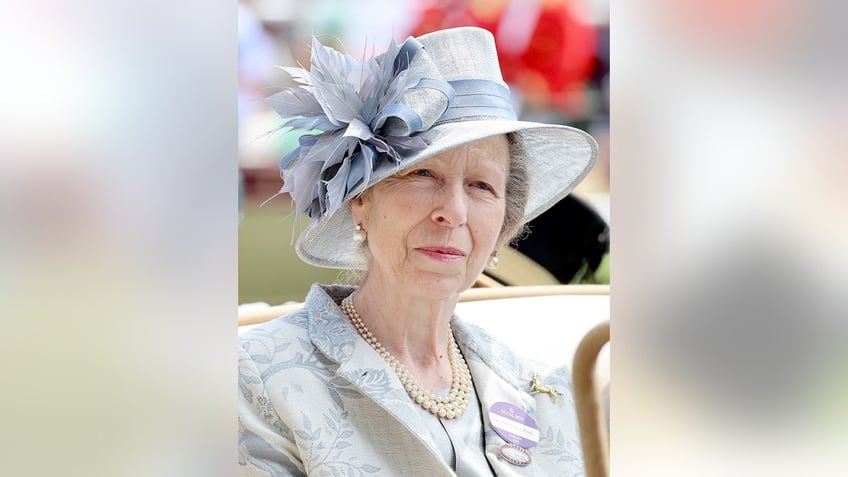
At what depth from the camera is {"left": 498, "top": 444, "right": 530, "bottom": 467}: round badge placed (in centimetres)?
119

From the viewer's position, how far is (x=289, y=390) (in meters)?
1.11

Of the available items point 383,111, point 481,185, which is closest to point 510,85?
point 481,185

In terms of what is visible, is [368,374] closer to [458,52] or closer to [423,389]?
[423,389]

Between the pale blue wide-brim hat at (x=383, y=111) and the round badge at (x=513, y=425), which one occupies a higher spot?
Result: the pale blue wide-brim hat at (x=383, y=111)

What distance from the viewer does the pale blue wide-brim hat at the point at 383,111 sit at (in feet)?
3.77

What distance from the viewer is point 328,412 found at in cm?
111

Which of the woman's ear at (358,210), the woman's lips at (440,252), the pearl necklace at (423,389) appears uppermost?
the woman's ear at (358,210)

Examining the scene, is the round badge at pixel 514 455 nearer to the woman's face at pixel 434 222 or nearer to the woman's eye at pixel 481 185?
the woman's face at pixel 434 222

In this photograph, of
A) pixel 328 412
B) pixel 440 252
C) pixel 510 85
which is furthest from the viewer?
pixel 510 85

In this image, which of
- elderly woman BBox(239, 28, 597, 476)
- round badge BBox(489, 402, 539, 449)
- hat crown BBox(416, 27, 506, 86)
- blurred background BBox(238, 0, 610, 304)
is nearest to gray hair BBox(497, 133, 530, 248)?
elderly woman BBox(239, 28, 597, 476)

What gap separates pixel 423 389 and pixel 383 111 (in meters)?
0.37

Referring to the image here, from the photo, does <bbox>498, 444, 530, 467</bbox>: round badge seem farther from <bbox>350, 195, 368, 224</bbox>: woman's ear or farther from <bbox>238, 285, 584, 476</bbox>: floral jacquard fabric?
<bbox>350, 195, 368, 224</bbox>: woman's ear

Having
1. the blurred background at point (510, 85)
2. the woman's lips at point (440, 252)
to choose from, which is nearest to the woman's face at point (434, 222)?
the woman's lips at point (440, 252)
